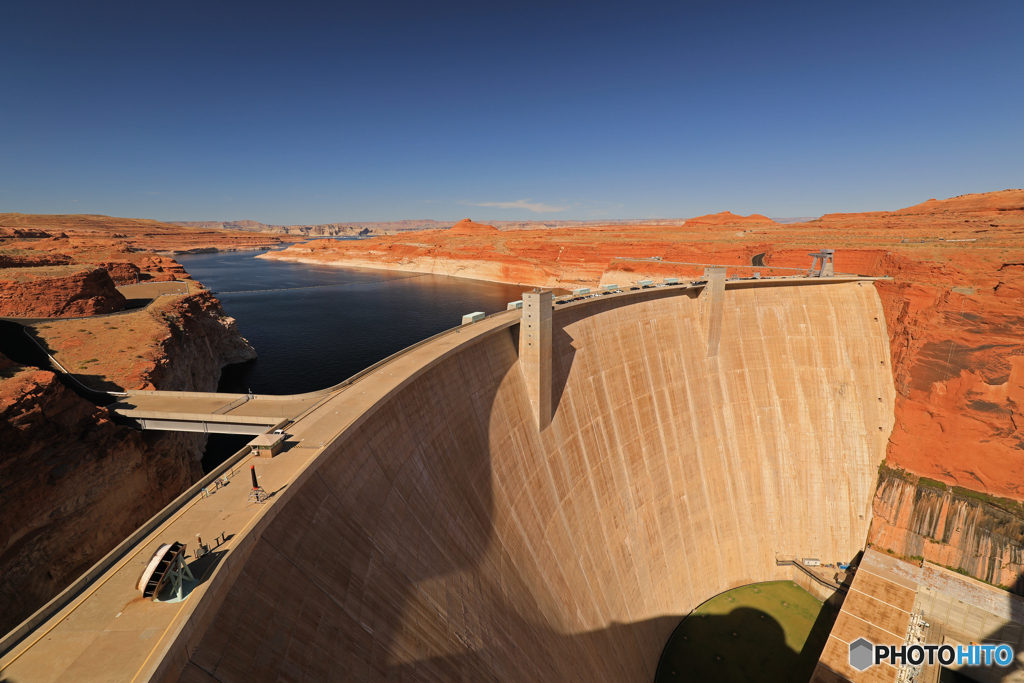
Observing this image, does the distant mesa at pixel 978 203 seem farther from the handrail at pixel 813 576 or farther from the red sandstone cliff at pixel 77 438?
the red sandstone cliff at pixel 77 438

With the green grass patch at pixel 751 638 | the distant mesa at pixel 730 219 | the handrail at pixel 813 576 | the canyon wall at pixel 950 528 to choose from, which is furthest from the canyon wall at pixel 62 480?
the distant mesa at pixel 730 219

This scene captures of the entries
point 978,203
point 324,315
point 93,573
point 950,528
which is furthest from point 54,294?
point 978,203

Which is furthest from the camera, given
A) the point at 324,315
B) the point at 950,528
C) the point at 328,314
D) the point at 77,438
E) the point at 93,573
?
the point at 328,314

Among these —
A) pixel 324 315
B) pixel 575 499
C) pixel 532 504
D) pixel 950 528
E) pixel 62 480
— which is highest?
pixel 62 480

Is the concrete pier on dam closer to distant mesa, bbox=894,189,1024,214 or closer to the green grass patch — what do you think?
the green grass patch

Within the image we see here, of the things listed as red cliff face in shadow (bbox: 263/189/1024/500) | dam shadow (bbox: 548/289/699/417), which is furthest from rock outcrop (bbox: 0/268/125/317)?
red cliff face in shadow (bbox: 263/189/1024/500)

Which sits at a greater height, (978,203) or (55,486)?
(978,203)

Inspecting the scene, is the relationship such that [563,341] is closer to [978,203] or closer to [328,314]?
[328,314]
